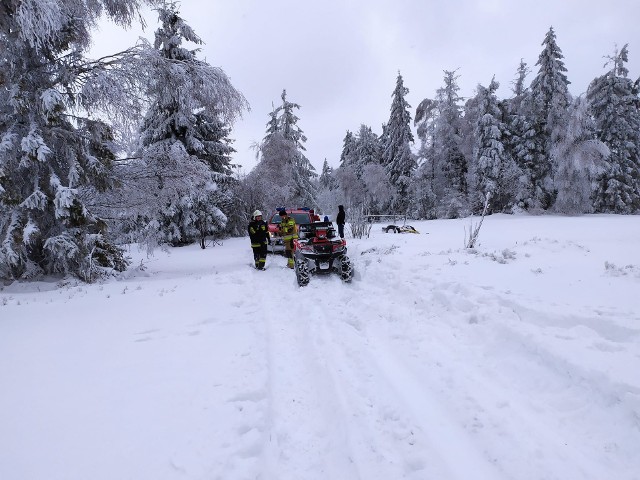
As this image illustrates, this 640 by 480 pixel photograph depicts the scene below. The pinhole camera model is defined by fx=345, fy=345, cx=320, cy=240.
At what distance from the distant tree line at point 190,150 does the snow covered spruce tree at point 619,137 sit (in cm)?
10

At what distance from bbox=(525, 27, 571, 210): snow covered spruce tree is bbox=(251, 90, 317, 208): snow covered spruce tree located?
20.3m

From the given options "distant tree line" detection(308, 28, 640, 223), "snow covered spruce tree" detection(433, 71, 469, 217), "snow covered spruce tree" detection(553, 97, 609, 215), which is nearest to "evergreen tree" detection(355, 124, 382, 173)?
"distant tree line" detection(308, 28, 640, 223)

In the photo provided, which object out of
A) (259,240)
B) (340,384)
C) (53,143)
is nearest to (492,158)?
(259,240)

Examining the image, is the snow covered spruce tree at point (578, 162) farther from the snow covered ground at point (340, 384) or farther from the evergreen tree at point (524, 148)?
the snow covered ground at point (340, 384)

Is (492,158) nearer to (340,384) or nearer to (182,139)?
(182,139)

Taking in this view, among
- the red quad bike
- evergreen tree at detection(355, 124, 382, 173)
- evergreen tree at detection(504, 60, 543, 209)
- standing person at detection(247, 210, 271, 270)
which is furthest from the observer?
evergreen tree at detection(355, 124, 382, 173)

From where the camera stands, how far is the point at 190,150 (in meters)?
19.7

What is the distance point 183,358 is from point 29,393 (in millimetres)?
1546

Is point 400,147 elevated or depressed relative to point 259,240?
elevated

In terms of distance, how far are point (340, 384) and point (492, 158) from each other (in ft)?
104

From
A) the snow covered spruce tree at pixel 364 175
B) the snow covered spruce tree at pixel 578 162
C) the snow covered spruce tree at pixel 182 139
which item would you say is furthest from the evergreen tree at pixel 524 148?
the snow covered spruce tree at pixel 182 139

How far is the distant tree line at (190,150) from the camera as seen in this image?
8.41m

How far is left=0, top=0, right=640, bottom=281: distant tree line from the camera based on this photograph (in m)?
8.41

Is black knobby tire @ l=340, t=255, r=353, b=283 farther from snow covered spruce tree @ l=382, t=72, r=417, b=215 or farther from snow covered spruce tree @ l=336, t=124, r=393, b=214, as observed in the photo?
snow covered spruce tree @ l=382, t=72, r=417, b=215
